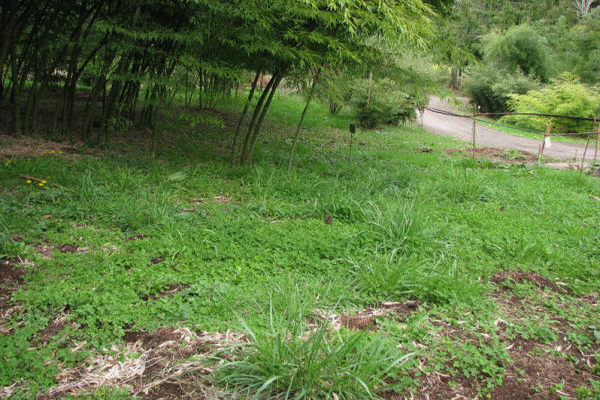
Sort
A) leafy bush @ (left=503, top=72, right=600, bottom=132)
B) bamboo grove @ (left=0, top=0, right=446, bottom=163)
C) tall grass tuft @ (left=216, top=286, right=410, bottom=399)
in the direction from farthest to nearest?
leafy bush @ (left=503, top=72, right=600, bottom=132), bamboo grove @ (left=0, top=0, right=446, bottom=163), tall grass tuft @ (left=216, top=286, right=410, bottom=399)

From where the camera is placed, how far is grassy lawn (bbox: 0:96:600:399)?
2.02 metres

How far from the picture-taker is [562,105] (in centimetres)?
1537

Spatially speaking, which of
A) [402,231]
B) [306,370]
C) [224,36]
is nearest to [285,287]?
[306,370]

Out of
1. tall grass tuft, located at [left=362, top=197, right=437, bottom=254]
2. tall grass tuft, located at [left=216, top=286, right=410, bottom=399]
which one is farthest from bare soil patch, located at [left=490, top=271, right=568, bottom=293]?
tall grass tuft, located at [left=216, top=286, right=410, bottom=399]

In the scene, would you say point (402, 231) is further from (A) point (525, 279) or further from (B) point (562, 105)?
(B) point (562, 105)

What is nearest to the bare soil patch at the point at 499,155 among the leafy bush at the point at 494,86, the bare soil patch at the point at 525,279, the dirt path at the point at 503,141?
the dirt path at the point at 503,141

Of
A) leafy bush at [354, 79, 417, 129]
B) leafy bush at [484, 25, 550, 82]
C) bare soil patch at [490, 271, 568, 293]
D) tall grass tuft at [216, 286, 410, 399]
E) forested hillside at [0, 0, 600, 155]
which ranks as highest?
leafy bush at [484, 25, 550, 82]

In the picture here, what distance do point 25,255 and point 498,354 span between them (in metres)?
2.96

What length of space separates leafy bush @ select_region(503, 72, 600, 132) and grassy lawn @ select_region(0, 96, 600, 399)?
1176cm

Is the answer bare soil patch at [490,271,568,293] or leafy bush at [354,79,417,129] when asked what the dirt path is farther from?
bare soil patch at [490,271,568,293]

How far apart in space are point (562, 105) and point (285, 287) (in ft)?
52.3

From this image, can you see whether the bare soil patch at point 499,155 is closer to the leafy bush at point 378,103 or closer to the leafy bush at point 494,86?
the leafy bush at point 378,103

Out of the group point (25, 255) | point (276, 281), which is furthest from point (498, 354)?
point (25, 255)

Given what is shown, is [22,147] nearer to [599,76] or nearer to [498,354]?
[498,354]
